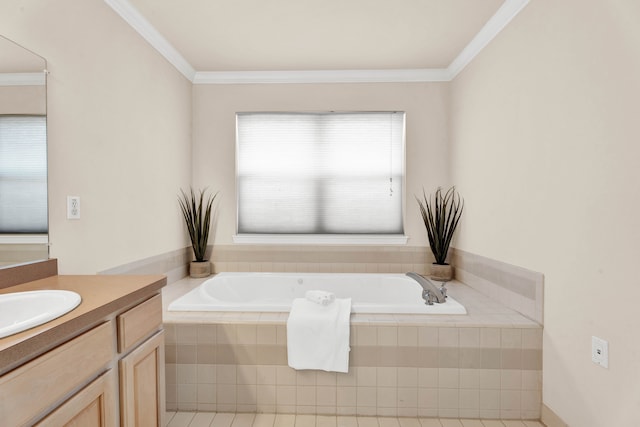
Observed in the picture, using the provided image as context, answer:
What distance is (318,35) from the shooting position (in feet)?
8.32

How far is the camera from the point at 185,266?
318cm

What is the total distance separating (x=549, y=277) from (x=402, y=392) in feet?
3.35

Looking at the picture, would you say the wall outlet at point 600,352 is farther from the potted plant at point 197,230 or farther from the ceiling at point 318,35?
the potted plant at point 197,230

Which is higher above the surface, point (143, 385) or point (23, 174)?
point (23, 174)

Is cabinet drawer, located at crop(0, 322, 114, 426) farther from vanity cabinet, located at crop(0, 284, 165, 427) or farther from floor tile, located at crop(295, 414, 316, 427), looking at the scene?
floor tile, located at crop(295, 414, 316, 427)

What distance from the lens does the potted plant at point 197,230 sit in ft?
10.2

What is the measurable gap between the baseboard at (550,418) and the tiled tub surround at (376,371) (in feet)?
0.15

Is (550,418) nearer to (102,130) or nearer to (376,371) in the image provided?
(376,371)

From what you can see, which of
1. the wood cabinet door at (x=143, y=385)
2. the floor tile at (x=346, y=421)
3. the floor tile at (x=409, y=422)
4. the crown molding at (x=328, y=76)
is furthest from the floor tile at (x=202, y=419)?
the crown molding at (x=328, y=76)

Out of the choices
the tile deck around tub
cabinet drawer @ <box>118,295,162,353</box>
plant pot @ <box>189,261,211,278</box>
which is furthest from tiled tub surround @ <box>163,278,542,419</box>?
plant pot @ <box>189,261,211,278</box>

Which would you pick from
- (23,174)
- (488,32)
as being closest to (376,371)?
(23,174)

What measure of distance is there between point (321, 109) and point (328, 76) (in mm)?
304

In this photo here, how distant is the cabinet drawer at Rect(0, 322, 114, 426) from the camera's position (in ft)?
2.64

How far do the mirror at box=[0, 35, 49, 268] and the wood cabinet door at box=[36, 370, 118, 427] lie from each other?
0.72m
